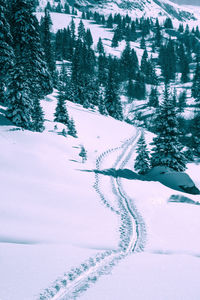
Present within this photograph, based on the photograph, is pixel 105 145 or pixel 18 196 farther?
pixel 105 145

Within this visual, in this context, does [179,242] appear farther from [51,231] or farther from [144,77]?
[144,77]

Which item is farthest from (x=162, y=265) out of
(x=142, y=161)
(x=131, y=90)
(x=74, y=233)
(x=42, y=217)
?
(x=131, y=90)

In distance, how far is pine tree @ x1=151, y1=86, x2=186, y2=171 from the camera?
2319 centimetres

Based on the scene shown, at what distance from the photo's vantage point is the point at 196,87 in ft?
318

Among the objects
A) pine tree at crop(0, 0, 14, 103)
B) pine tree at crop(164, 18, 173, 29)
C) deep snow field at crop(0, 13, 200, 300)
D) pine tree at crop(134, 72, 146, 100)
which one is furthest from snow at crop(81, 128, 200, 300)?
pine tree at crop(164, 18, 173, 29)

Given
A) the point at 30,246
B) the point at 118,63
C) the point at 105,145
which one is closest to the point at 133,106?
the point at 118,63

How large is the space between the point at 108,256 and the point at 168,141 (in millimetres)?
18097

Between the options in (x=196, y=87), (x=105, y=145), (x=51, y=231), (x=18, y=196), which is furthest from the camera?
(x=196, y=87)

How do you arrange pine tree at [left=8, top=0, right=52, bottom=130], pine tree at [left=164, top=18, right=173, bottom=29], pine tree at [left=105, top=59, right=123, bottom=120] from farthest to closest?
1. pine tree at [left=164, top=18, right=173, bottom=29]
2. pine tree at [left=105, top=59, right=123, bottom=120]
3. pine tree at [left=8, top=0, right=52, bottom=130]

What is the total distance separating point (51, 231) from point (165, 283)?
4.45 meters

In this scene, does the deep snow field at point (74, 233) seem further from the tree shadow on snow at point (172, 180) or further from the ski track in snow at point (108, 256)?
the tree shadow on snow at point (172, 180)

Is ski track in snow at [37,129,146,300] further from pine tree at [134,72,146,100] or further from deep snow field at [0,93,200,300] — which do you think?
pine tree at [134,72,146,100]

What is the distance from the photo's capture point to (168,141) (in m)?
23.4

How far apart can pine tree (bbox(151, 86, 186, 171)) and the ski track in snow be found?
30.5 feet
